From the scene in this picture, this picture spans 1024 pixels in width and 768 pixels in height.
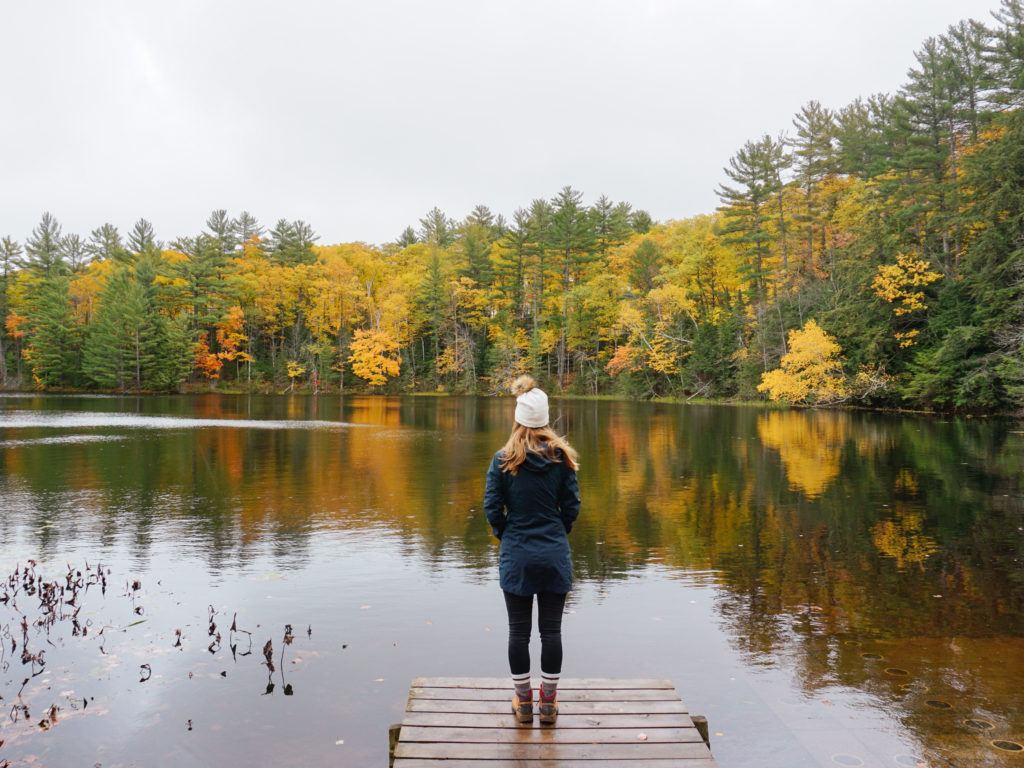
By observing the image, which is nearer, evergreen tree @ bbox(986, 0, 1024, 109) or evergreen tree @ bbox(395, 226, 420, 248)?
evergreen tree @ bbox(986, 0, 1024, 109)

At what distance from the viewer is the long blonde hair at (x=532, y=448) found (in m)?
3.53

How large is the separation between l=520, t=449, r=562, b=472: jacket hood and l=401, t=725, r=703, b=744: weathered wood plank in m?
1.27

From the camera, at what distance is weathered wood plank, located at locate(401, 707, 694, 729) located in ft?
10.9

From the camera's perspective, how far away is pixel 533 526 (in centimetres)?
356

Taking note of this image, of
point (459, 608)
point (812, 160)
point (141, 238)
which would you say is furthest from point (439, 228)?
point (459, 608)

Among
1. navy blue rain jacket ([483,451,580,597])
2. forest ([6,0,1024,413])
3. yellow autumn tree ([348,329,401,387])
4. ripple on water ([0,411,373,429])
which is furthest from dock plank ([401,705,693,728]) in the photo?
yellow autumn tree ([348,329,401,387])

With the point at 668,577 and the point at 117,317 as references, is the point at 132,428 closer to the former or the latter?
the point at 668,577

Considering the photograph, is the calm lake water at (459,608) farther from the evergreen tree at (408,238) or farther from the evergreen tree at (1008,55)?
the evergreen tree at (408,238)

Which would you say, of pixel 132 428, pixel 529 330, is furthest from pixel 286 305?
pixel 132 428

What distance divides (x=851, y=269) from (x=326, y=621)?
39.0 meters

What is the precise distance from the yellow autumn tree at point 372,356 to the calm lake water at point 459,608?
44965 mm

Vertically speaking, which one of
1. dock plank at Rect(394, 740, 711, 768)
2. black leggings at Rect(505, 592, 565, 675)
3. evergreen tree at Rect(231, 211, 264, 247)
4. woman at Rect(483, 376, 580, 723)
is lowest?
dock plank at Rect(394, 740, 711, 768)

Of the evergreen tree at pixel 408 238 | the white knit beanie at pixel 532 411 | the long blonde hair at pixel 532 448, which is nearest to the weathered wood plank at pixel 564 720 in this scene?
the long blonde hair at pixel 532 448

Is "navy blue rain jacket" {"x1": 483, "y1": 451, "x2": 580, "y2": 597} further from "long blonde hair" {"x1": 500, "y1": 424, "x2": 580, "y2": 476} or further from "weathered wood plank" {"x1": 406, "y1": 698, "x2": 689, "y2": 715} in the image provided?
"weathered wood plank" {"x1": 406, "y1": 698, "x2": 689, "y2": 715}
